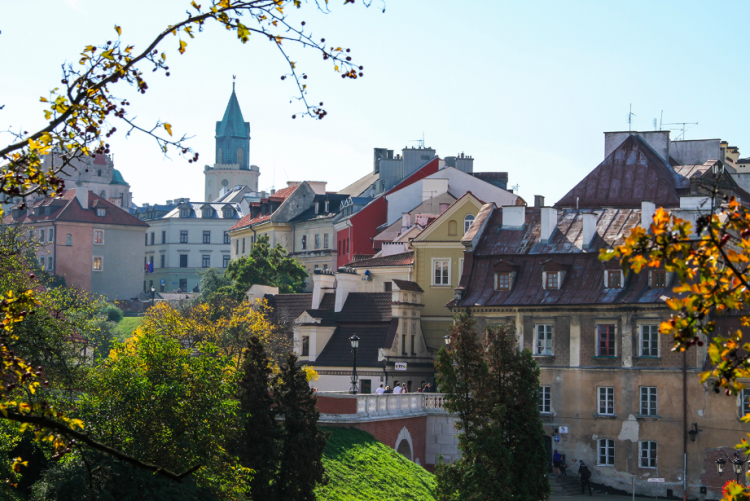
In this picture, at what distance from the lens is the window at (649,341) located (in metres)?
50.3

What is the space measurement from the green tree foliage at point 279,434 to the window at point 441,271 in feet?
107

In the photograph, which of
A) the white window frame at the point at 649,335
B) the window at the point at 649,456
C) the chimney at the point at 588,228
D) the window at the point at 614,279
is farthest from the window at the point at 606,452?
the chimney at the point at 588,228

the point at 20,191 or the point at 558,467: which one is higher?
the point at 20,191

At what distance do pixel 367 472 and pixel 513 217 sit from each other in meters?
23.1

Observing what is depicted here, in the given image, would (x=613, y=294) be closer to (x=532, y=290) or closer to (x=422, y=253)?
(x=532, y=290)

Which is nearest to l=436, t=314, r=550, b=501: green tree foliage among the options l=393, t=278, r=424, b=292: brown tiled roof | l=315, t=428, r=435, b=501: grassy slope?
l=315, t=428, r=435, b=501: grassy slope

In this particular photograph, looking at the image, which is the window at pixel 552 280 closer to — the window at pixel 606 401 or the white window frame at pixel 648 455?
the window at pixel 606 401

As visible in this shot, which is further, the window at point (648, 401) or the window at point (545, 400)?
the window at point (545, 400)

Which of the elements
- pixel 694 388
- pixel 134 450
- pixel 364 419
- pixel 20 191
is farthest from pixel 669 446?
pixel 20 191

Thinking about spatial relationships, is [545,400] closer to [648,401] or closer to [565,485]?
[565,485]

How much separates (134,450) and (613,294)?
3152 centimetres

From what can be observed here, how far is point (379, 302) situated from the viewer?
61.4m

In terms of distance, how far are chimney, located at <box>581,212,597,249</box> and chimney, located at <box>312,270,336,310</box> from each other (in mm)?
16290

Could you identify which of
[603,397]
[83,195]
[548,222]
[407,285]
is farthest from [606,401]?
[83,195]
